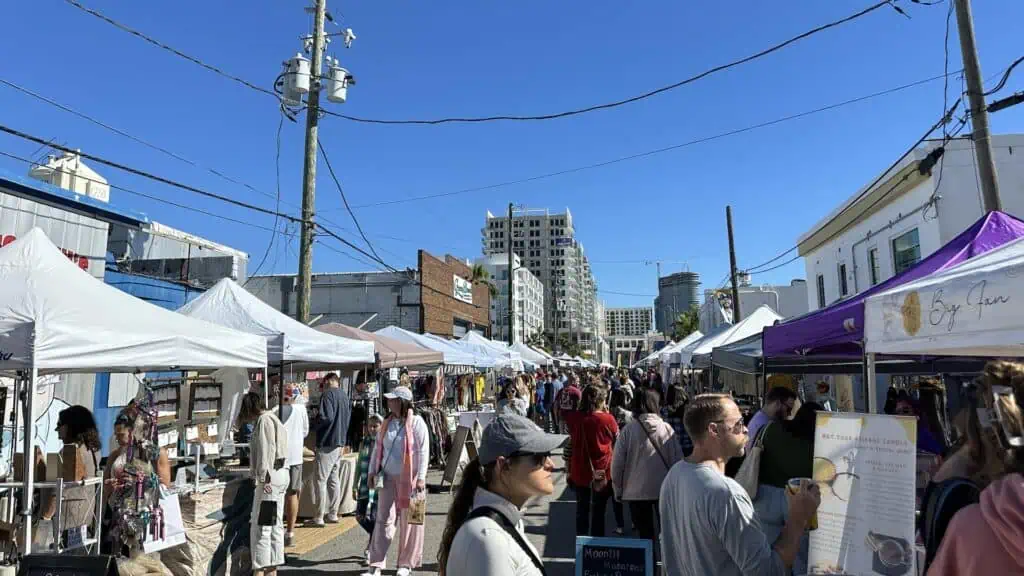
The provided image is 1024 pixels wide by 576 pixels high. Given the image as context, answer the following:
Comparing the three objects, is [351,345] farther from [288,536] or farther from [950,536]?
[950,536]

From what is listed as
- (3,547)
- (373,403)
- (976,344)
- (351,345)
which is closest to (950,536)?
Answer: (976,344)

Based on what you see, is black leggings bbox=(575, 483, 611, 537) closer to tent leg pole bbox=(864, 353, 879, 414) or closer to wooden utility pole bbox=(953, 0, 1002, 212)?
tent leg pole bbox=(864, 353, 879, 414)

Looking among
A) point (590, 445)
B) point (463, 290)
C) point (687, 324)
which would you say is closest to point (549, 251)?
point (687, 324)

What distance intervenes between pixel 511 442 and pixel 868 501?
5.69ft

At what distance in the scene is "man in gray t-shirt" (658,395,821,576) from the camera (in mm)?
2398

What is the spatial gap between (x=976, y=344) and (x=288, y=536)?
7.27 metres

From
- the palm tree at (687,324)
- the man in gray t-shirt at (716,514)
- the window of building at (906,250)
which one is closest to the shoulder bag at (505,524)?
the man in gray t-shirt at (716,514)

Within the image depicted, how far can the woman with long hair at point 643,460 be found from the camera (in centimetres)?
572

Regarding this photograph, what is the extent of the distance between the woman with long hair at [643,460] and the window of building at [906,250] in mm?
11968

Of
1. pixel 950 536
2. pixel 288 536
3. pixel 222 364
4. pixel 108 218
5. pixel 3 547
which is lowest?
pixel 288 536

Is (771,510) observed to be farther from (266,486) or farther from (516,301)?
(516,301)

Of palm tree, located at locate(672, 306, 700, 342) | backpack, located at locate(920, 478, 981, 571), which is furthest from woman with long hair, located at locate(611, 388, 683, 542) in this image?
palm tree, located at locate(672, 306, 700, 342)

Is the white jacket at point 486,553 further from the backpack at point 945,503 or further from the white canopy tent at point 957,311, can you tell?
the white canopy tent at point 957,311

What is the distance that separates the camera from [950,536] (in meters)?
1.85
